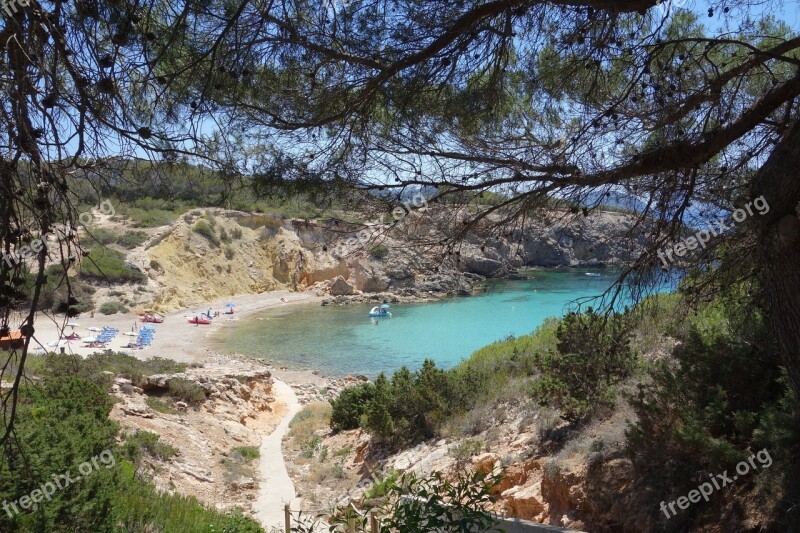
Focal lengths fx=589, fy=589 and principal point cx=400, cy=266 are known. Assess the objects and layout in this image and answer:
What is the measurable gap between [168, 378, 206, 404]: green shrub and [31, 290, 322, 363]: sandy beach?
3297 millimetres

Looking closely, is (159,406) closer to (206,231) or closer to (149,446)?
(149,446)

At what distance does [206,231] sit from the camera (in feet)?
107

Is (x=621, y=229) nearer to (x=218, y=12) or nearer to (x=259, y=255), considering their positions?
(x=218, y=12)

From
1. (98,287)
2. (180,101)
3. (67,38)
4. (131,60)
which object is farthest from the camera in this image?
(98,287)

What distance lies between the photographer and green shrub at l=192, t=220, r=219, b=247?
1267 inches

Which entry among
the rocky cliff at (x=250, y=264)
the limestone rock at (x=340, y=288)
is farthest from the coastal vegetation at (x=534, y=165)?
the limestone rock at (x=340, y=288)

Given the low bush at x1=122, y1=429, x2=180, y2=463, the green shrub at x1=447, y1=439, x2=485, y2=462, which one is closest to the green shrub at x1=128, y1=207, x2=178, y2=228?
the low bush at x1=122, y1=429, x2=180, y2=463

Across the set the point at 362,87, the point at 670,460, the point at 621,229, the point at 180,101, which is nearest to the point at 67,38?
the point at 180,101

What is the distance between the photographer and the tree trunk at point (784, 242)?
246 cm

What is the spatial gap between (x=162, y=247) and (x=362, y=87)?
93.3ft

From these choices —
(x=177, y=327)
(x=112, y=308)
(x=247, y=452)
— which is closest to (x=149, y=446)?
(x=247, y=452)

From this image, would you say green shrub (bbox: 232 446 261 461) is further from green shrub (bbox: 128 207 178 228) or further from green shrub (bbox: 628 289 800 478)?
green shrub (bbox: 128 207 178 228)

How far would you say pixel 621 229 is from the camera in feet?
15.4

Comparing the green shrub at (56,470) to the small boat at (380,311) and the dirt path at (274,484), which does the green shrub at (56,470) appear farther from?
the small boat at (380,311)
